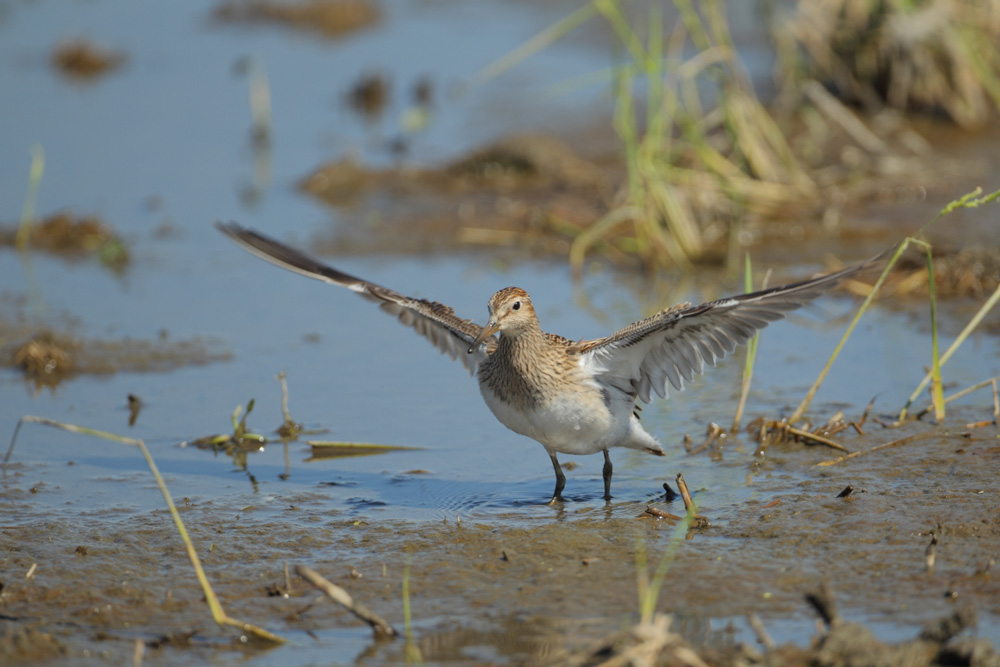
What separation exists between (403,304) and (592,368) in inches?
51.3

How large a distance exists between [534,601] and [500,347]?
5.93 feet

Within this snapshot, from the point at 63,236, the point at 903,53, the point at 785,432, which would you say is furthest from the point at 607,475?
the point at 903,53

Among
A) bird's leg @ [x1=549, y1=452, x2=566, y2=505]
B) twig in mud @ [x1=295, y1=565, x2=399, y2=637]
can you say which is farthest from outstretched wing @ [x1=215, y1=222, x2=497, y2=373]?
twig in mud @ [x1=295, y1=565, x2=399, y2=637]

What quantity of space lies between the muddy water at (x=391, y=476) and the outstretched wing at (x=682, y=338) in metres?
0.66

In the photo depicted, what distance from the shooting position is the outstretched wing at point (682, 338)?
610 centimetres

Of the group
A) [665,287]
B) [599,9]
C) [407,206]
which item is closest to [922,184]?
[665,287]

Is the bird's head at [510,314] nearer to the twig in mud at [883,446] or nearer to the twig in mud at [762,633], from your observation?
the twig in mud at [883,446]

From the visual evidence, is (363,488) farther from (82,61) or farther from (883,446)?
(82,61)

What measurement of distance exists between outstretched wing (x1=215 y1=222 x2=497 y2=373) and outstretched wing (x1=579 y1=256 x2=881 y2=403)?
782 millimetres

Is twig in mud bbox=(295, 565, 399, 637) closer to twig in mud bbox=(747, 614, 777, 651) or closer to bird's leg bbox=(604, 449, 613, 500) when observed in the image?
twig in mud bbox=(747, 614, 777, 651)

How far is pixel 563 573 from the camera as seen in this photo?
5.80 m

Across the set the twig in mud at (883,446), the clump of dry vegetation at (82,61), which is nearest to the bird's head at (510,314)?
the twig in mud at (883,446)

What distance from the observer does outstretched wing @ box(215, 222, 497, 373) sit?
24.1 feet

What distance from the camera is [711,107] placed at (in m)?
15.6
